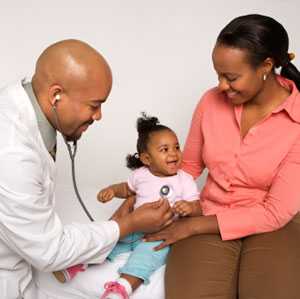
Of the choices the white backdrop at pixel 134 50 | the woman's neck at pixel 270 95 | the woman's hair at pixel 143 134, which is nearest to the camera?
the woman's neck at pixel 270 95

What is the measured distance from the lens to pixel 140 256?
168 centimetres

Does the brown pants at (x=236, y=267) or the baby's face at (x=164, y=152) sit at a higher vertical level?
the baby's face at (x=164, y=152)

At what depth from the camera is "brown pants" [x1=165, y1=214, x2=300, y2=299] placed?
1.50m

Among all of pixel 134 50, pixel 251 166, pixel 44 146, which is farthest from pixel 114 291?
pixel 134 50

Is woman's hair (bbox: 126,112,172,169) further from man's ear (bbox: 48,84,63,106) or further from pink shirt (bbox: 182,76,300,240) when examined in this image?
man's ear (bbox: 48,84,63,106)

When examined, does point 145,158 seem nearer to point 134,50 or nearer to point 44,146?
point 44,146

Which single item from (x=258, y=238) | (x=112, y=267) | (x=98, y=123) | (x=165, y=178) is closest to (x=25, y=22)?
(x=98, y=123)

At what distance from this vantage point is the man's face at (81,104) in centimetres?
139

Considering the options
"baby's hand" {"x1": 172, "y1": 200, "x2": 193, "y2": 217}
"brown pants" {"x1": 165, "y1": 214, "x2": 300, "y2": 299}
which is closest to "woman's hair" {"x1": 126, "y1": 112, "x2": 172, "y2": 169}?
"baby's hand" {"x1": 172, "y1": 200, "x2": 193, "y2": 217}

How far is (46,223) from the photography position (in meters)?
1.40

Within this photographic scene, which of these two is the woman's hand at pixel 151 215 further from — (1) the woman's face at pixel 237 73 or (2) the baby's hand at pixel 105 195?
(1) the woman's face at pixel 237 73

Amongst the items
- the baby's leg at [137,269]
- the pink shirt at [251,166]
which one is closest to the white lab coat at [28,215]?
the baby's leg at [137,269]

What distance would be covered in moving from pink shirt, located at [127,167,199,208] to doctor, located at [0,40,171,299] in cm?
33

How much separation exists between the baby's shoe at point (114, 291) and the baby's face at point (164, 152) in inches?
17.2
